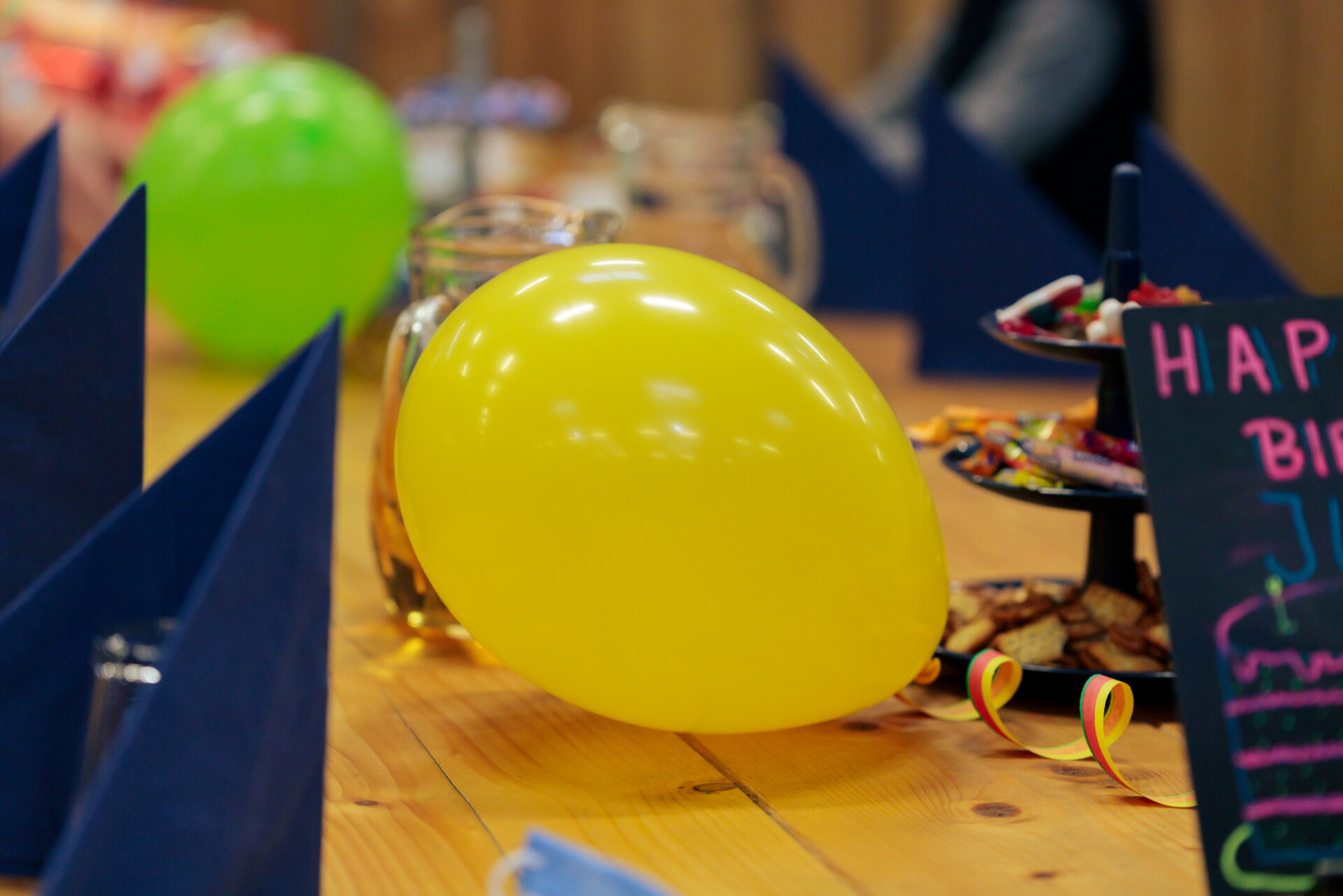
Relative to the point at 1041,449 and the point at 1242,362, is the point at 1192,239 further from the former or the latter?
the point at 1242,362

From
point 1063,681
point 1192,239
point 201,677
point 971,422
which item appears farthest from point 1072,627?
point 1192,239

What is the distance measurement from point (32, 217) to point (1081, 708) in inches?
25.8

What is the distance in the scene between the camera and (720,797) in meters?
0.74

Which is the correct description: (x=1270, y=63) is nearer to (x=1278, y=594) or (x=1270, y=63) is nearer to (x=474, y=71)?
(x=474, y=71)

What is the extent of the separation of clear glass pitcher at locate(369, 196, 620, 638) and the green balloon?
966 millimetres

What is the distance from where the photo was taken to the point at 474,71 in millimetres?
2570

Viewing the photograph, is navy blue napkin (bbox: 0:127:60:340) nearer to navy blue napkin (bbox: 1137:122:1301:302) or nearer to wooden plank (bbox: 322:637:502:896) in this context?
wooden plank (bbox: 322:637:502:896)

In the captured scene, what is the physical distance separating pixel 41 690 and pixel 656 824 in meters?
0.28

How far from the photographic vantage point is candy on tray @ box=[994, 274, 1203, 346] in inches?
33.8

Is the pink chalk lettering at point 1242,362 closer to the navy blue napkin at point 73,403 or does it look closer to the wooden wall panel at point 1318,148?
the navy blue napkin at point 73,403

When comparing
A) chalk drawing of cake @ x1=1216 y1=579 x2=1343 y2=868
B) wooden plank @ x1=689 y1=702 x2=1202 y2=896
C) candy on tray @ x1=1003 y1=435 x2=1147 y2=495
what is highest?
candy on tray @ x1=1003 y1=435 x2=1147 y2=495

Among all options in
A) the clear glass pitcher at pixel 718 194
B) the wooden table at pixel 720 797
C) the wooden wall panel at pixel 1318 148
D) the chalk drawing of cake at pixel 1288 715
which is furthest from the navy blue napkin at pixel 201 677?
the wooden wall panel at pixel 1318 148

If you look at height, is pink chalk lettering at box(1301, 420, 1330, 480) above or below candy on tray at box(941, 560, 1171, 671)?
above

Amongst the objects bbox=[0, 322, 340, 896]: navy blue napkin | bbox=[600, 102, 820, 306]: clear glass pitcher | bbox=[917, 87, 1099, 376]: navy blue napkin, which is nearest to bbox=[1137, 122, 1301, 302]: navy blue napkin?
bbox=[917, 87, 1099, 376]: navy blue napkin
